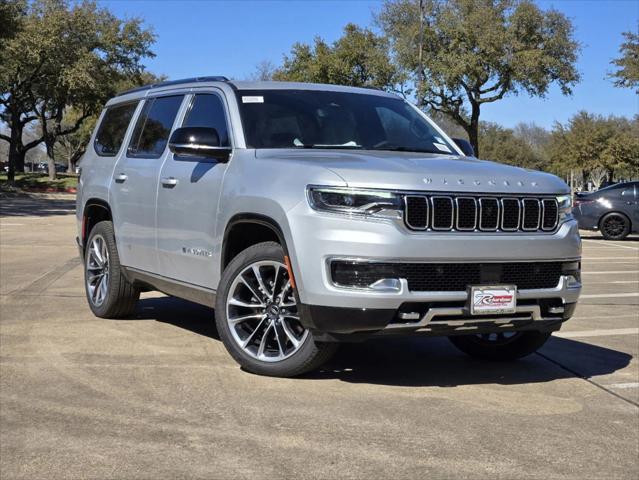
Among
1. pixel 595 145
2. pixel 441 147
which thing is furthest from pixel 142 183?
pixel 595 145

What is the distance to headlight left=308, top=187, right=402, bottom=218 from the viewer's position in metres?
4.66

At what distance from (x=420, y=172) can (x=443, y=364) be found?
171 cm

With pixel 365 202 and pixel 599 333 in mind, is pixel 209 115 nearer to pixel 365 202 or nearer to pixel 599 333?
pixel 365 202

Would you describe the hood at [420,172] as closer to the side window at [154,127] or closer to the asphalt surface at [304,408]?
the asphalt surface at [304,408]

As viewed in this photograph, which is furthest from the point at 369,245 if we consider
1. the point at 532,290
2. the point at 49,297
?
the point at 49,297

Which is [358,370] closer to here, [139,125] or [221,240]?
[221,240]

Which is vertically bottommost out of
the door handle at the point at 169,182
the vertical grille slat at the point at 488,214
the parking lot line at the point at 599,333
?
the parking lot line at the point at 599,333

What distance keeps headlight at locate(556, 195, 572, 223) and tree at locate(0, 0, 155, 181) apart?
38.6m

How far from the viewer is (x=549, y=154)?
78.2m

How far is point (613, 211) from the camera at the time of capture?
2050 cm

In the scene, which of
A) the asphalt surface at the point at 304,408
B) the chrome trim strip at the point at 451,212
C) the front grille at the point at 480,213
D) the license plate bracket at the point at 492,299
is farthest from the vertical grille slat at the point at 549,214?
the asphalt surface at the point at 304,408

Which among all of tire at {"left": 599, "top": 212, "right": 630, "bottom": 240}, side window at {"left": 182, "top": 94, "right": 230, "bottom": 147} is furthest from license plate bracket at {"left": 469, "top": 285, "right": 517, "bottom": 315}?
tire at {"left": 599, "top": 212, "right": 630, "bottom": 240}

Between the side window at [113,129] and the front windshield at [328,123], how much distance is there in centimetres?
181

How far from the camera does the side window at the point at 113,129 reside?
7.39m
